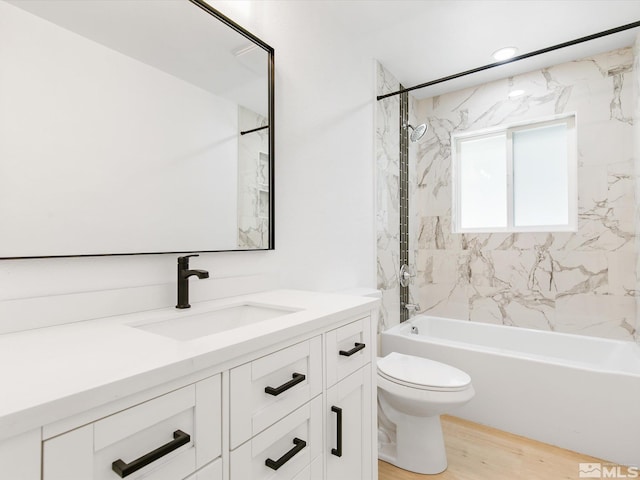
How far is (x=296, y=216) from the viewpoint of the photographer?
5.79 feet

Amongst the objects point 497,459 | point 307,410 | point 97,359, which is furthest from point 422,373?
point 97,359

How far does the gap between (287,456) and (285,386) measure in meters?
0.18

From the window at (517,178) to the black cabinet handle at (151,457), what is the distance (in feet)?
9.65

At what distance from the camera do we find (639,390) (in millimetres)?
1773

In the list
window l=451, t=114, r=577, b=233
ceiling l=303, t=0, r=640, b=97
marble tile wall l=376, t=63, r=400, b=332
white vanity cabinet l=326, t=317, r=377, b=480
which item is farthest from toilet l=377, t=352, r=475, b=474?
ceiling l=303, t=0, r=640, b=97

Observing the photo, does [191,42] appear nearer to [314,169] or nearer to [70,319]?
[314,169]

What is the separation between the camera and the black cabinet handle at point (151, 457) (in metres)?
0.55

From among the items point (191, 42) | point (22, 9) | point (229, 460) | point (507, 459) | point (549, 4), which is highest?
point (549, 4)

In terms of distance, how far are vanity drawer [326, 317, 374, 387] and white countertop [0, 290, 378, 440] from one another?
8 centimetres

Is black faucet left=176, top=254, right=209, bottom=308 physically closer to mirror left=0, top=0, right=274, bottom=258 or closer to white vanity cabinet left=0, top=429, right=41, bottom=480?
mirror left=0, top=0, right=274, bottom=258

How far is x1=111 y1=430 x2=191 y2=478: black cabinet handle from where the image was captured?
21.6 inches

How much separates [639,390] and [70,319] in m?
2.53

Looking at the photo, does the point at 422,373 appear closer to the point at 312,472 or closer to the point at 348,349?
the point at 348,349

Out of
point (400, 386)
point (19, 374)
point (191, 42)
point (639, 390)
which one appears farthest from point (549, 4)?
point (19, 374)
